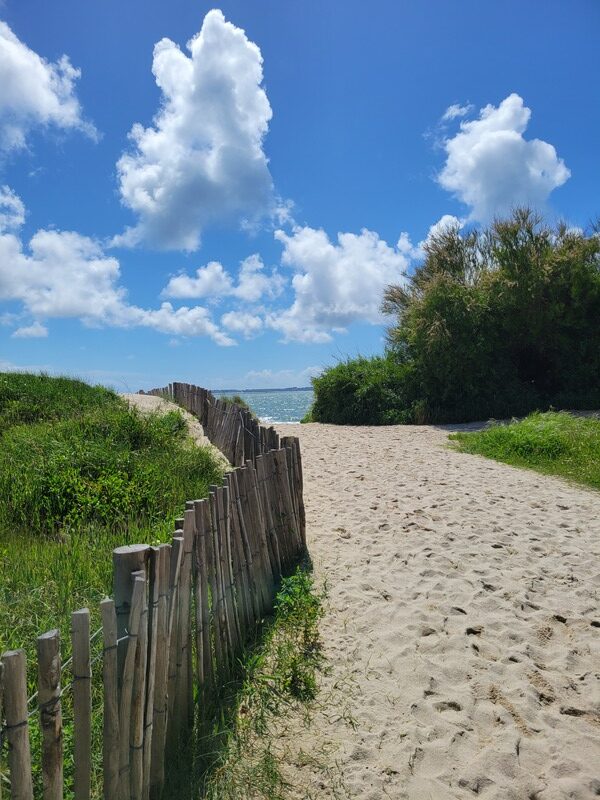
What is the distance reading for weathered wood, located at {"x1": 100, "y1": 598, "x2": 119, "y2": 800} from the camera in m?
2.00

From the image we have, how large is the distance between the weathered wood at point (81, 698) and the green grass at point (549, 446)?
751 cm

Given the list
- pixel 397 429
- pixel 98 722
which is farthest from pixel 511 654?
pixel 397 429

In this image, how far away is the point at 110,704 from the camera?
204cm

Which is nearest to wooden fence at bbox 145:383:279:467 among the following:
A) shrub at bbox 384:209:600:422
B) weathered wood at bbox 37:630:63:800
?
weathered wood at bbox 37:630:63:800

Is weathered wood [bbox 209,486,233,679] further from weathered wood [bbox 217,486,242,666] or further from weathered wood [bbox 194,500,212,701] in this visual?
weathered wood [bbox 194,500,212,701]

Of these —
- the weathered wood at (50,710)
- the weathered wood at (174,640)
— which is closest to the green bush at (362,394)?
the weathered wood at (174,640)

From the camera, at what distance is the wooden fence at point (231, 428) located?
270 inches

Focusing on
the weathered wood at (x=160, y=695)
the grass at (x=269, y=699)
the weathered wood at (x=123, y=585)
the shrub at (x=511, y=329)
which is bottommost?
the grass at (x=269, y=699)

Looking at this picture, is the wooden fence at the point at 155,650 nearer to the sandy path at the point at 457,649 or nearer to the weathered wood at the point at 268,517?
the weathered wood at the point at 268,517

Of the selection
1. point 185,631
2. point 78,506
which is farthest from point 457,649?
point 78,506

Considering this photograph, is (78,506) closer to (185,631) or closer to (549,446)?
(185,631)

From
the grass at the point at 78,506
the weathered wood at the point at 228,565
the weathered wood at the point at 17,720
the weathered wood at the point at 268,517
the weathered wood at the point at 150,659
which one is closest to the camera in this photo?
the weathered wood at the point at 17,720

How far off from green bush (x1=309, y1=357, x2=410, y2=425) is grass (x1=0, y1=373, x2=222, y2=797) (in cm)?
763

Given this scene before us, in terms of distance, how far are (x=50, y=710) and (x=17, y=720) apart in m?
0.14
